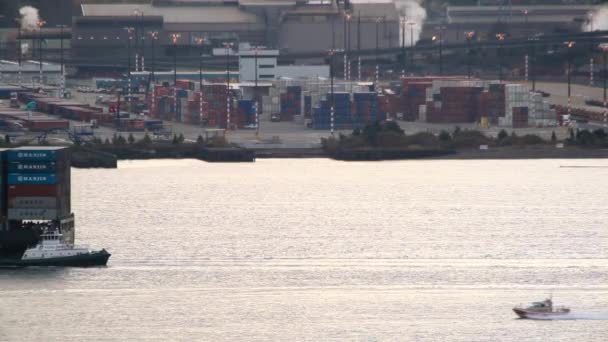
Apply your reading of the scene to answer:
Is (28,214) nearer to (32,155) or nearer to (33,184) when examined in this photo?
(33,184)

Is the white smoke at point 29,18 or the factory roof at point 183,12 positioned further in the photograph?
the white smoke at point 29,18

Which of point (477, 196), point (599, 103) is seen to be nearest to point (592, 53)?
point (599, 103)

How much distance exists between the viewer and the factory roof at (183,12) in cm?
16088

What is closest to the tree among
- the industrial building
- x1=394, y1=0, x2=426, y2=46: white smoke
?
the industrial building

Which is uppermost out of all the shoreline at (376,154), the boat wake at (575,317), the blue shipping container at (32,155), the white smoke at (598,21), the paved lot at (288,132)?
the white smoke at (598,21)

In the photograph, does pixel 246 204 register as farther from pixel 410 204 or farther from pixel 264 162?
pixel 264 162

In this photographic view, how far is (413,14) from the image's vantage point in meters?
172

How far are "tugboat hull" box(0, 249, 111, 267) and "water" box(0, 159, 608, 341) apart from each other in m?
0.40

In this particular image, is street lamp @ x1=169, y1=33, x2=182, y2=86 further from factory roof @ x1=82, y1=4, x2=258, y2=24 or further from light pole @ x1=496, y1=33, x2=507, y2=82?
light pole @ x1=496, y1=33, x2=507, y2=82

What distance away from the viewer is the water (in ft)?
180

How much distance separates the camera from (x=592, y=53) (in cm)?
15438

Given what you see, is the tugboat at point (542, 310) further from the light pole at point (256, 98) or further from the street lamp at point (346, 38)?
the street lamp at point (346, 38)

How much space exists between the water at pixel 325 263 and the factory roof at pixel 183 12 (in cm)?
6733

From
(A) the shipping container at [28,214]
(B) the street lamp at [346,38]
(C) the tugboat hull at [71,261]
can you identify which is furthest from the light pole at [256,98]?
(C) the tugboat hull at [71,261]
